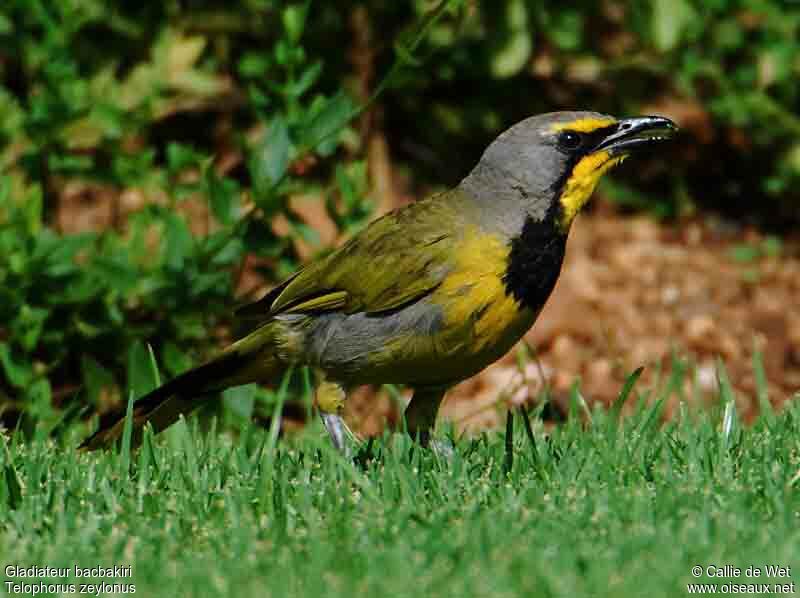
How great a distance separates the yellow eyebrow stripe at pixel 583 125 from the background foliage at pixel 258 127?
2.18 feet

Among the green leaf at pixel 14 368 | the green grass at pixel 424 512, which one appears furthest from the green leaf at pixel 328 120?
the green leaf at pixel 14 368

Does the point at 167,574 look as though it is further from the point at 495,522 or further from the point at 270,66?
the point at 270,66

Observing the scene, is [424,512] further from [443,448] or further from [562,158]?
[562,158]

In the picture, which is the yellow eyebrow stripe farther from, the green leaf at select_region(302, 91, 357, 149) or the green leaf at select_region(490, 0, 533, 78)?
the green leaf at select_region(490, 0, 533, 78)

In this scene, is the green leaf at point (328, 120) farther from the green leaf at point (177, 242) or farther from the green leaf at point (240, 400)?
the green leaf at point (240, 400)

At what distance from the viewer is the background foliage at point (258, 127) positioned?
6504 millimetres

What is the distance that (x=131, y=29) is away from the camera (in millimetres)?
8062

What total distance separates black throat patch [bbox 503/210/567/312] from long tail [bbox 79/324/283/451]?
107 cm

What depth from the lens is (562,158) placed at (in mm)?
5715

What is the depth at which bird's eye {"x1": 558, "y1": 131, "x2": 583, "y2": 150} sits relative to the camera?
5.71 metres

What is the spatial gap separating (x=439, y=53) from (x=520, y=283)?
349cm

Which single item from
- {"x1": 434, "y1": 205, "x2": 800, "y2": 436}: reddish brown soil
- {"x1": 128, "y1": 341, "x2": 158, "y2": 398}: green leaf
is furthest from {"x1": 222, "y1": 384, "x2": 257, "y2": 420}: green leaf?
{"x1": 434, "y1": 205, "x2": 800, "y2": 436}: reddish brown soil

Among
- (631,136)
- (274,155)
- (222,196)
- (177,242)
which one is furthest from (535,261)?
(177,242)

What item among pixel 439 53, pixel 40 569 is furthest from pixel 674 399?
pixel 40 569
